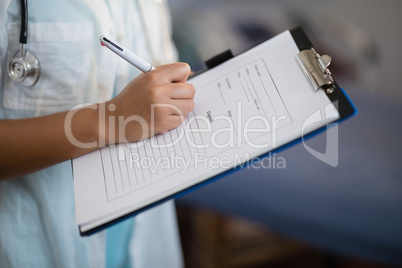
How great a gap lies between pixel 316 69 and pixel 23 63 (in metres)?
0.37

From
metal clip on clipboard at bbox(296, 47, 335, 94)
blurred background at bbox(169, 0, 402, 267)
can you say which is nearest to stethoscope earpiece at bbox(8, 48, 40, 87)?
metal clip on clipboard at bbox(296, 47, 335, 94)

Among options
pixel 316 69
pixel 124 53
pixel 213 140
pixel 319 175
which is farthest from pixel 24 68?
pixel 319 175

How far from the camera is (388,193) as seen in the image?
2.32ft

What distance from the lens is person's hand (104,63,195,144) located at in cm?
42

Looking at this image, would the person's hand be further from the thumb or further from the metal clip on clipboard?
the metal clip on clipboard

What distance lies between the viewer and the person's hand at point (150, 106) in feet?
1.36

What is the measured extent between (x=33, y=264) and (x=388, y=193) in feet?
2.24

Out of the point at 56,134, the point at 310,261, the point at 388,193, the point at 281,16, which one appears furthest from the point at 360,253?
the point at 281,16

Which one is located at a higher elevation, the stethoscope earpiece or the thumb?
the stethoscope earpiece

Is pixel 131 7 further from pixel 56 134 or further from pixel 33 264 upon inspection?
pixel 33 264

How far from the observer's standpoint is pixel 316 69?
416mm

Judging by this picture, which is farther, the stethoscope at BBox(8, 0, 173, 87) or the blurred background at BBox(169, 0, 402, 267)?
the blurred background at BBox(169, 0, 402, 267)

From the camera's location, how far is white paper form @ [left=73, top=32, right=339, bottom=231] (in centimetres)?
39

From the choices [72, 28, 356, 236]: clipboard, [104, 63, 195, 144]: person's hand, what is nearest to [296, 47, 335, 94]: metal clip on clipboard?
[72, 28, 356, 236]: clipboard
